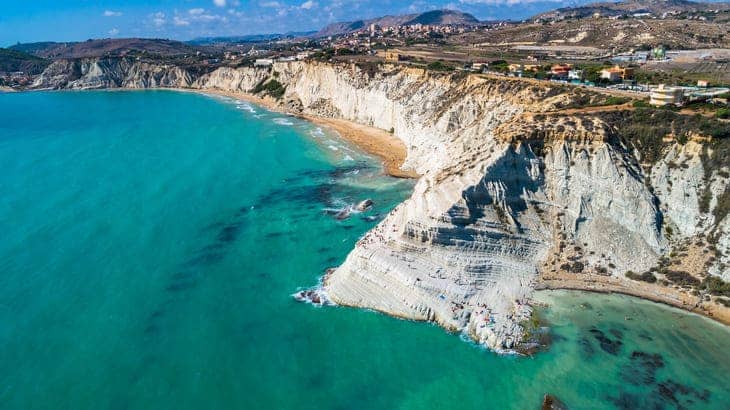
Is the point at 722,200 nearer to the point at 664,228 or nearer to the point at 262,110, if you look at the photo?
the point at 664,228

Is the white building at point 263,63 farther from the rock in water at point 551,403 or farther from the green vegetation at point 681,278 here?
the rock in water at point 551,403

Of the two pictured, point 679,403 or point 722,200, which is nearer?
point 679,403

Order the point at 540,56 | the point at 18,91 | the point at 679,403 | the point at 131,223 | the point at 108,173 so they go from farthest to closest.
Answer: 1. the point at 18,91
2. the point at 540,56
3. the point at 108,173
4. the point at 131,223
5. the point at 679,403

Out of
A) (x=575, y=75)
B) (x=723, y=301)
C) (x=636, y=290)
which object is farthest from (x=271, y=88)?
(x=723, y=301)

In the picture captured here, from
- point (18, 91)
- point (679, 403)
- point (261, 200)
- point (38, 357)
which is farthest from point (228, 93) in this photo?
point (679, 403)

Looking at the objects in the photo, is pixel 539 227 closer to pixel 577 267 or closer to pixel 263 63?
pixel 577 267

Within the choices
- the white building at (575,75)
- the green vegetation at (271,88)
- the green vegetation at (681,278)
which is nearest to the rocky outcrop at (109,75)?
the green vegetation at (271,88)

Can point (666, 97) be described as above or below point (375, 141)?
above
